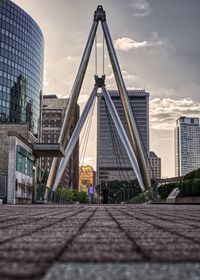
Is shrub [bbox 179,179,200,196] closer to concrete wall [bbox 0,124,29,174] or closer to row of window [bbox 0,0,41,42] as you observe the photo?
concrete wall [bbox 0,124,29,174]

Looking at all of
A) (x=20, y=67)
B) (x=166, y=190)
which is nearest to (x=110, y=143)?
(x=20, y=67)

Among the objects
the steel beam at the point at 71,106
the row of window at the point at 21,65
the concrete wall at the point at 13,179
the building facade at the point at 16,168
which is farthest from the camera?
the row of window at the point at 21,65

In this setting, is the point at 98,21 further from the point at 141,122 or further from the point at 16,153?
the point at 141,122

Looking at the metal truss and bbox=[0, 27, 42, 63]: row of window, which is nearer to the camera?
the metal truss

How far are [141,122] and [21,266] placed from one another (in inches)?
4432

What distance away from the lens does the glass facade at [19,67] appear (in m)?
82.0

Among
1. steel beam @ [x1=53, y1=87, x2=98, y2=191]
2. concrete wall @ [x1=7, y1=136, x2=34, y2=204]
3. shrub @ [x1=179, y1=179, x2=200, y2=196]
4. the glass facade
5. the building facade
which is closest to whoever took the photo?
shrub @ [x1=179, y1=179, x2=200, y2=196]

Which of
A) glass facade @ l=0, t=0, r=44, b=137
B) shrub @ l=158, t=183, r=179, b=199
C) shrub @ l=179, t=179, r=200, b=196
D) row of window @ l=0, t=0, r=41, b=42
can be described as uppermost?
row of window @ l=0, t=0, r=41, b=42

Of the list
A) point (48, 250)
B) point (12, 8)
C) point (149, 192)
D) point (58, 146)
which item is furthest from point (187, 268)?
point (12, 8)

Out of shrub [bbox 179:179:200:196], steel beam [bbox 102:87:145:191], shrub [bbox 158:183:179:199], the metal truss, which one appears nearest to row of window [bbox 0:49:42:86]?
steel beam [bbox 102:87:145:191]

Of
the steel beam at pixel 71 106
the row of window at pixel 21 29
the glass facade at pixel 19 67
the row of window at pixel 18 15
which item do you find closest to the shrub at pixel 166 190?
the steel beam at pixel 71 106

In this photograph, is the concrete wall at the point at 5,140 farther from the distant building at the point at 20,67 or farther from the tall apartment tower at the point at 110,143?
the tall apartment tower at the point at 110,143

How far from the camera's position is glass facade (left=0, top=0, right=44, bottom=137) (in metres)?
82.0

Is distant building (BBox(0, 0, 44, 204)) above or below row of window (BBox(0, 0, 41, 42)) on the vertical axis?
below
